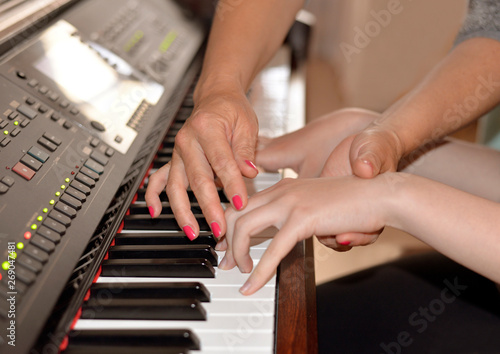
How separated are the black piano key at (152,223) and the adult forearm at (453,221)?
330 mm

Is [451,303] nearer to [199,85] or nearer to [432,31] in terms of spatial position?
[199,85]

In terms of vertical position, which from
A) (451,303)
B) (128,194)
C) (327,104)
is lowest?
(327,104)

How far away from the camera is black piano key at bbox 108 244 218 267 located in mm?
766

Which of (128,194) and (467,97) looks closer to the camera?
(128,194)

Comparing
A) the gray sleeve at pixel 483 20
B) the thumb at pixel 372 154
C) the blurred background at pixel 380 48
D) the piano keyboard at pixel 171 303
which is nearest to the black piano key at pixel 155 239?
the piano keyboard at pixel 171 303

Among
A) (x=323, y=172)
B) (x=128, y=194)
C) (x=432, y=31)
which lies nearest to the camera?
(x=128, y=194)

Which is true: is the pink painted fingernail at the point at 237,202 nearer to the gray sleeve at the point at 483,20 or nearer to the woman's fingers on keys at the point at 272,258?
the woman's fingers on keys at the point at 272,258

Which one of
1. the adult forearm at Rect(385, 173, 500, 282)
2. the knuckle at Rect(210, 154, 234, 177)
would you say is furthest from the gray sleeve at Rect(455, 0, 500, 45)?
the knuckle at Rect(210, 154, 234, 177)

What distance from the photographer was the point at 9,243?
2.10 feet

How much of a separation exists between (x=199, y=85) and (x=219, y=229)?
43 centimetres

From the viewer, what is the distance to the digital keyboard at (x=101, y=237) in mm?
620

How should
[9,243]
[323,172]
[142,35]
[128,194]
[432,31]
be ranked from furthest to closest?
[432,31] < [142,35] < [323,172] < [128,194] < [9,243]

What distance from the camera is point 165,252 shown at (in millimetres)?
767

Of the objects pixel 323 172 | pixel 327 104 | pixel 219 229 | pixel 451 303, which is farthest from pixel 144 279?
pixel 327 104
